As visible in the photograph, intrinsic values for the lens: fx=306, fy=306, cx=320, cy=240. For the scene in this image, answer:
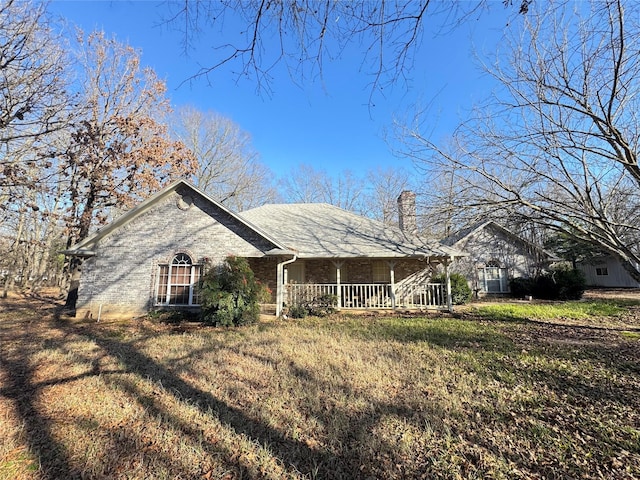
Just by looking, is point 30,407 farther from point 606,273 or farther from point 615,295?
point 606,273

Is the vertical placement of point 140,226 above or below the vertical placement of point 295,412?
above

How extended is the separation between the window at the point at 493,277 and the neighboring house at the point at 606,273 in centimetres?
1330

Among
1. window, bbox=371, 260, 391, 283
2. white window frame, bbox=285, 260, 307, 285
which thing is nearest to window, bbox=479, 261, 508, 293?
window, bbox=371, 260, 391, 283

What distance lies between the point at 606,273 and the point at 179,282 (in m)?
35.7

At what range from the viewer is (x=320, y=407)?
14.6 ft

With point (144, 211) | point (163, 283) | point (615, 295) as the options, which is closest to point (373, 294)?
point (163, 283)

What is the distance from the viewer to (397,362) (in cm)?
635

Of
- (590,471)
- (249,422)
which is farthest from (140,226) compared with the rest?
(590,471)

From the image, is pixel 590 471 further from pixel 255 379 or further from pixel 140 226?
pixel 140 226

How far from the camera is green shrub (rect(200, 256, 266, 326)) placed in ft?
34.6

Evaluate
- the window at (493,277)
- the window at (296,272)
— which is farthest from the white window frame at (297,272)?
the window at (493,277)

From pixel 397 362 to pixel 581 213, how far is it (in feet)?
17.9

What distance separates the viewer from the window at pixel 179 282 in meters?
12.6

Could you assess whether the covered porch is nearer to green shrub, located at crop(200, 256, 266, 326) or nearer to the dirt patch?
green shrub, located at crop(200, 256, 266, 326)
